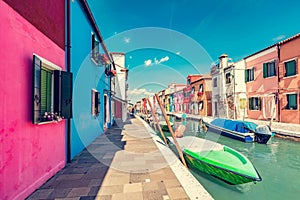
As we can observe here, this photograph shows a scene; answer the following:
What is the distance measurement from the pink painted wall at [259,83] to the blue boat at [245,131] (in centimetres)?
596

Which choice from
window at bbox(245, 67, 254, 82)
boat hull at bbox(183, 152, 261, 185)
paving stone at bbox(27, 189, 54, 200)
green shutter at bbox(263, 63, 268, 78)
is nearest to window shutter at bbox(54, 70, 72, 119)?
paving stone at bbox(27, 189, 54, 200)

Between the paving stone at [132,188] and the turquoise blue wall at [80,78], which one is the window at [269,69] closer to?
the turquoise blue wall at [80,78]

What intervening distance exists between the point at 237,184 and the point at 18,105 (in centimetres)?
539

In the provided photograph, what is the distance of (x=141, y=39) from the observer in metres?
9.37

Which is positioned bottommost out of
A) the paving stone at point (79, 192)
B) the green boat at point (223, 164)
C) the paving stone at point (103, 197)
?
the green boat at point (223, 164)

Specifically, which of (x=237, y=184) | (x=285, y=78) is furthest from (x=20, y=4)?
(x=285, y=78)

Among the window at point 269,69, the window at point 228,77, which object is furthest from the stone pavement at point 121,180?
the window at point 228,77

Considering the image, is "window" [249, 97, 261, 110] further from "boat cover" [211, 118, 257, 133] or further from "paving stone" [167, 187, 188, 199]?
"paving stone" [167, 187, 188, 199]

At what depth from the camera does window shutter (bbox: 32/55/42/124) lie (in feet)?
9.58

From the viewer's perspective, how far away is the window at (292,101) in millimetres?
12573

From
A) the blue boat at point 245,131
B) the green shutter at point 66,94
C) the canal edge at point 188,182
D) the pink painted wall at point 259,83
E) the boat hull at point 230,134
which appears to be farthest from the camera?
the pink painted wall at point 259,83

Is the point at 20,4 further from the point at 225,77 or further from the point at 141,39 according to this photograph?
the point at 225,77

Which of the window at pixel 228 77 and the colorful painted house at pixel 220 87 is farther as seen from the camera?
the colorful painted house at pixel 220 87

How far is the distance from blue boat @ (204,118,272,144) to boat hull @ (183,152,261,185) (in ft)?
21.1
